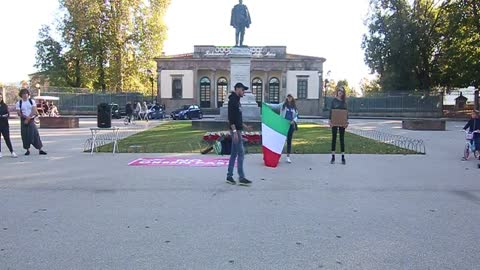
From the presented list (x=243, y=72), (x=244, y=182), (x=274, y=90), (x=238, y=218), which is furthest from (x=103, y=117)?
(x=274, y=90)

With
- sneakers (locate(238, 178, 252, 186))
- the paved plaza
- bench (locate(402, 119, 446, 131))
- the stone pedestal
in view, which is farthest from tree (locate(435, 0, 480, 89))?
sneakers (locate(238, 178, 252, 186))

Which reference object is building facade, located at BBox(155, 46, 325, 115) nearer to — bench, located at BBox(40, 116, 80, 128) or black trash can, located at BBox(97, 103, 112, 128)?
bench, located at BBox(40, 116, 80, 128)

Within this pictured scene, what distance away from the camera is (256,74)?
5900cm

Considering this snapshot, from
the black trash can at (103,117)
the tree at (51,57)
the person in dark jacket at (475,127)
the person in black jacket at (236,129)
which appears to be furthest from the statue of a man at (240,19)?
the tree at (51,57)

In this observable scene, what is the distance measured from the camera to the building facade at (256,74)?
5750 cm

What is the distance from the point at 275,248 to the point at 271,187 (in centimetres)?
350

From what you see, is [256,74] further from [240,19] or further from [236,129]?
[236,129]

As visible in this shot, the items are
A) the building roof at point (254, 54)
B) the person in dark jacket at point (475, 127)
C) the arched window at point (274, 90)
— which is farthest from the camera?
the arched window at point (274, 90)

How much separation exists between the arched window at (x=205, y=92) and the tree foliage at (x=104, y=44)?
7345 millimetres

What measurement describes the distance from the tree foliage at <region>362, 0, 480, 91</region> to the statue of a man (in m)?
27.6

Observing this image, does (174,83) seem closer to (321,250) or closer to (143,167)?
(143,167)

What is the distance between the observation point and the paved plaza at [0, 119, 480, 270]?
455 cm

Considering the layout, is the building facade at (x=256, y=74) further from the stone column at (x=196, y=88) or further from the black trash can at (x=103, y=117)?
the black trash can at (x=103, y=117)

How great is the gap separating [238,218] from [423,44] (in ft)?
161
